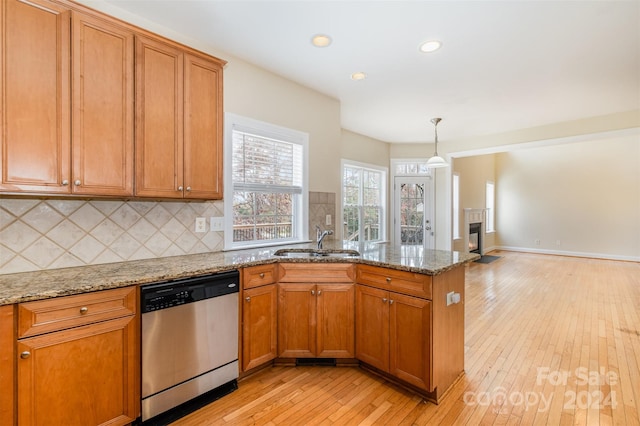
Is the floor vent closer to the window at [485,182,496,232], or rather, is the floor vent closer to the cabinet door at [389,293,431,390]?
the cabinet door at [389,293,431,390]

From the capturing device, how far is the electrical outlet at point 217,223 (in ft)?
8.45

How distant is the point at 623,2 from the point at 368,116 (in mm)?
2767

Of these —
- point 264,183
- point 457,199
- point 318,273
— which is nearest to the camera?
point 318,273

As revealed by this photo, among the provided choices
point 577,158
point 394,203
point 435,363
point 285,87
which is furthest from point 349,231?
point 577,158

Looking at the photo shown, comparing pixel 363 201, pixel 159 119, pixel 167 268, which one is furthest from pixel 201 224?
pixel 363 201

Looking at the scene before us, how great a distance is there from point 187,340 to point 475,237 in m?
7.88

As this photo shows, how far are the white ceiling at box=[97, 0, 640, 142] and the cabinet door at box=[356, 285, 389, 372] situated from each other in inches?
80.6

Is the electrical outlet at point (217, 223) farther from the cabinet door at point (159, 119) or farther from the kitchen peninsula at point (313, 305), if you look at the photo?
the cabinet door at point (159, 119)

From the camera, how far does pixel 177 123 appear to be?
216 cm

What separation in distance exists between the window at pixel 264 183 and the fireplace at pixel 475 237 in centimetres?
599

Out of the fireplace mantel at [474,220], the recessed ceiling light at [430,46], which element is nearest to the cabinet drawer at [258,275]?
the recessed ceiling light at [430,46]

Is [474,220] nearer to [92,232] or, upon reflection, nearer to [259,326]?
[259,326]

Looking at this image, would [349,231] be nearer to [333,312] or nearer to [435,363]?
[333,312]

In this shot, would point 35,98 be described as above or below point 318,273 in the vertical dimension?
above
